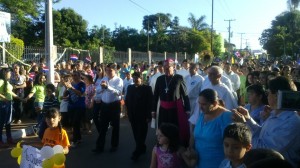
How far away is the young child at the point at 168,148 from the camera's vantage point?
4367 mm

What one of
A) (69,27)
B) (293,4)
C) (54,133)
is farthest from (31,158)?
(293,4)

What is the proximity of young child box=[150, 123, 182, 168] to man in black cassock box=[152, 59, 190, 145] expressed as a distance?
2.36 meters

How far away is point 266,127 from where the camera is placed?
346 cm

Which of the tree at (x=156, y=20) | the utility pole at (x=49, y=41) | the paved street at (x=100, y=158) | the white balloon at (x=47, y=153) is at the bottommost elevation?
the paved street at (x=100, y=158)

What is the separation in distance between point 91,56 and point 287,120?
697 inches

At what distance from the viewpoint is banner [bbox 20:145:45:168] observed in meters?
4.98

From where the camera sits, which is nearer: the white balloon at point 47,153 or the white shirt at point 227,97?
the white balloon at point 47,153

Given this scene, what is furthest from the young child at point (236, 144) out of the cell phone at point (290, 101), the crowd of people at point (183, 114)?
the cell phone at point (290, 101)

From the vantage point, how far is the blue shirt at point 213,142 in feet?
13.0

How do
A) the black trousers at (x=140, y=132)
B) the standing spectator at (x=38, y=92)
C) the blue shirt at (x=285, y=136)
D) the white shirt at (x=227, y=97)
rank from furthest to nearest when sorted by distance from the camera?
1. the standing spectator at (x=38, y=92)
2. the black trousers at (x=140, y=132)
3. the white shirt at (x=227, y=97)
4. the blue shirt at (x=285, y=136)

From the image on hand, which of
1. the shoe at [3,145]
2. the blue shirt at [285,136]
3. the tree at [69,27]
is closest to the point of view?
the blue shirt at [285,136]

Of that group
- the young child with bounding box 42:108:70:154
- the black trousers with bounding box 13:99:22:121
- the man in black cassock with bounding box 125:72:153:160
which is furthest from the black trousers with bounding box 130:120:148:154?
the black trousers with bounding box 13:99:22:121

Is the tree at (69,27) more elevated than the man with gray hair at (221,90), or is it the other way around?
the tree at (69,27)

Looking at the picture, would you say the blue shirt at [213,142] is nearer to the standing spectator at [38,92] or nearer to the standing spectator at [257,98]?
the standing spectator at [257,98]
